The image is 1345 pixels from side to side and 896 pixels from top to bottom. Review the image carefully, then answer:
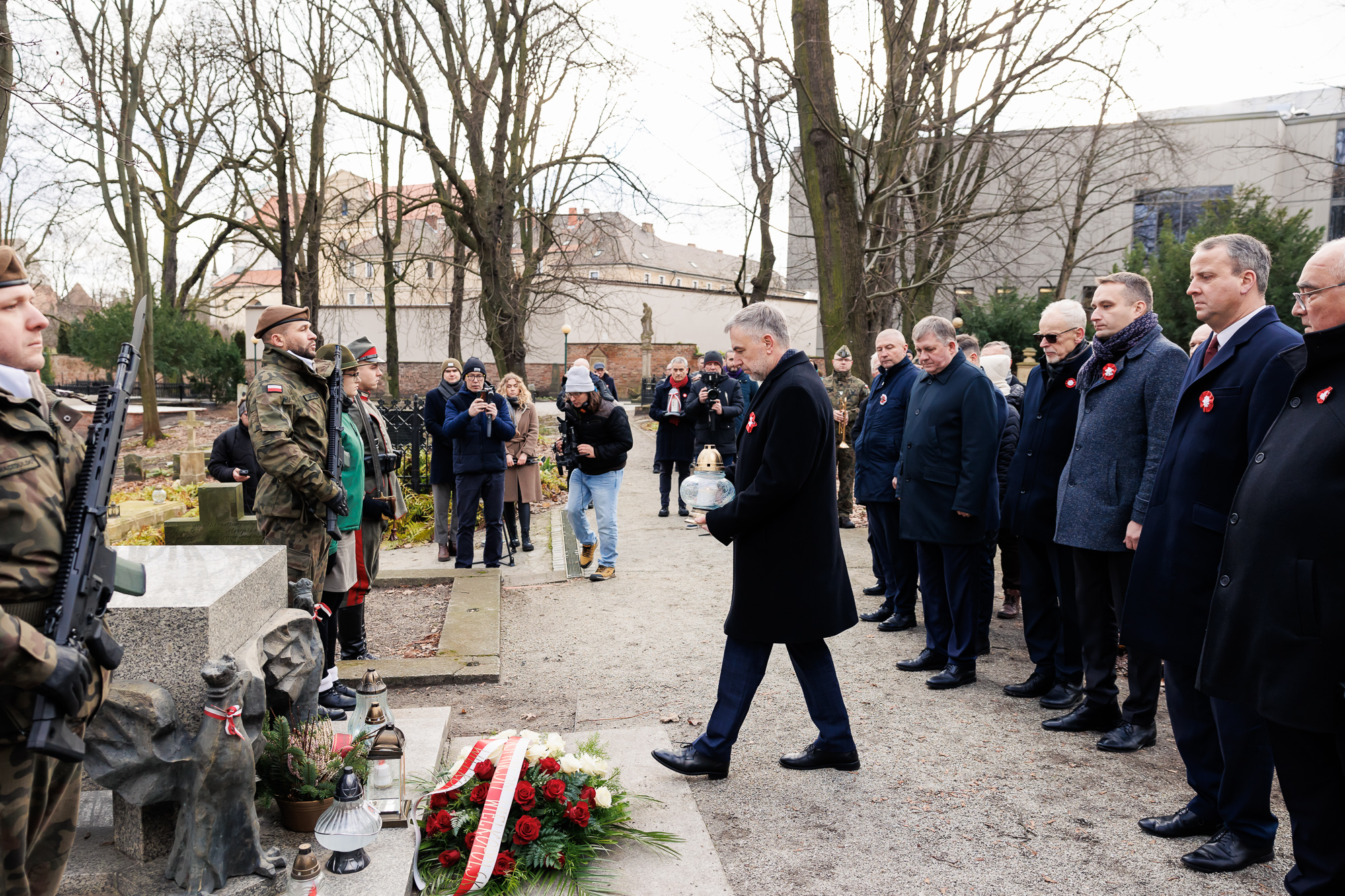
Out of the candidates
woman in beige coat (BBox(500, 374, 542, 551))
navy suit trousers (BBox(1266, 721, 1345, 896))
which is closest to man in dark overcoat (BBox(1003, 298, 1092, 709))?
navy suit trousers (BBox(1266, 721, 1345, 896))

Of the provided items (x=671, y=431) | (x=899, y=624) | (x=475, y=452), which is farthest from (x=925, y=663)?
(x=671, y=431)

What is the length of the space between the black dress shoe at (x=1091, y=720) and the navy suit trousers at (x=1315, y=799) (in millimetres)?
2084

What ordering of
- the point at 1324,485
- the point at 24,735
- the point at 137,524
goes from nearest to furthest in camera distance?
the point at 24,735, the point at 1324,485, the point at 137,524

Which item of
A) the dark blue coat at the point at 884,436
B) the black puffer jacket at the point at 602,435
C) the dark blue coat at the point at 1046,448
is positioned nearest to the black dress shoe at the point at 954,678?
the dark blue coat at the point at 1046,448

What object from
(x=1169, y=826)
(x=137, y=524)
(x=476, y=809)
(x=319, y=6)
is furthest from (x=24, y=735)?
(x=319, y=6)

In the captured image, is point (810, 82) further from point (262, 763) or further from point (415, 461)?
point (262, 763)

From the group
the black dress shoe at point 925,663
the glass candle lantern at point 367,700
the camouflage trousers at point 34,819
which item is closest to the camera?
the camouflage trousers at point 34,819

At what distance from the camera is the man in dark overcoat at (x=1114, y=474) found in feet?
15.0

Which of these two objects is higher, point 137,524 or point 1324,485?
point 1324,485

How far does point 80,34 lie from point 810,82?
15296 mm

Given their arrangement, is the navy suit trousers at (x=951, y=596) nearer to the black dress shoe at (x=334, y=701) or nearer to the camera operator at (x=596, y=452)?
the camera operator at (x=596, y=452)

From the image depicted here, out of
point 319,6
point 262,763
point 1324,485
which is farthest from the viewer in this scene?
point 319,6

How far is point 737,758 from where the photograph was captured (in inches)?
183

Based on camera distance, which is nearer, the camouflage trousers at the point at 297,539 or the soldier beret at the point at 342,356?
the camouflage trousers at the point at 297,539
